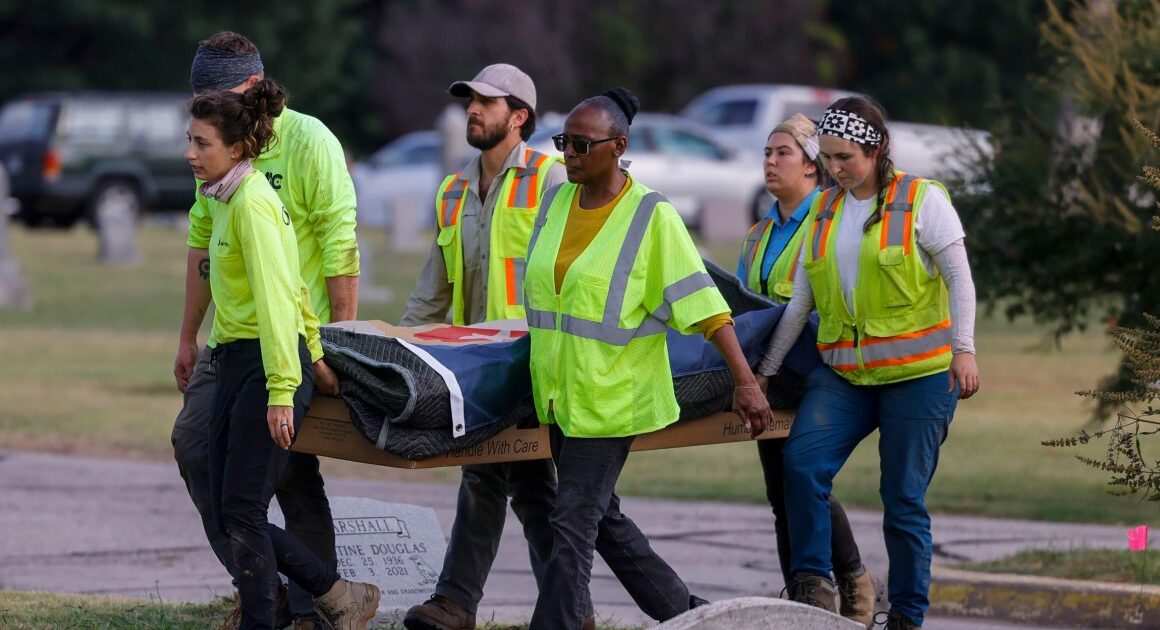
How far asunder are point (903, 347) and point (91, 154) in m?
26.1

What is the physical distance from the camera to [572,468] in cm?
557

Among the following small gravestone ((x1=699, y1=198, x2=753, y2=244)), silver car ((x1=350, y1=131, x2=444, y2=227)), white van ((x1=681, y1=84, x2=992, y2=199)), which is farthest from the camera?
silver car ((x1=350, y1=131, x2=444, y2=227))

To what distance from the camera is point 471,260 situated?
6.65m

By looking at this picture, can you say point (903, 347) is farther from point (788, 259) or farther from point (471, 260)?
point (471, 260)

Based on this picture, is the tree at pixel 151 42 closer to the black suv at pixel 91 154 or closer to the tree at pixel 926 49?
→ the tree at pixel 926 49

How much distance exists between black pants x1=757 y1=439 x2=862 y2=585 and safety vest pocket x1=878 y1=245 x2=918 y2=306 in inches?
28.7

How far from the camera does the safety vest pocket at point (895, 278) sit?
599 centimetres

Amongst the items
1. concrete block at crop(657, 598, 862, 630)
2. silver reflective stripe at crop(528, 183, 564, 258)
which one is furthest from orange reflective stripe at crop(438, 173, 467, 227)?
concrete block at crop(657, 598, 862, 630)

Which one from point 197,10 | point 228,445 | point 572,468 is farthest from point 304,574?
point 197,10

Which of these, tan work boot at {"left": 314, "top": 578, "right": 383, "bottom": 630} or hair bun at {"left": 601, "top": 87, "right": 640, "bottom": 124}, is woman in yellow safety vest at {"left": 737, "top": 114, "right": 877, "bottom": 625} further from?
tan work boot at {"left": 314, "top": 578, "right": 383, "bottom": 630}

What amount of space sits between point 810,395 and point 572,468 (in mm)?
1071

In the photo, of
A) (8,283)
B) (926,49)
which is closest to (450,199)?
(8,283)

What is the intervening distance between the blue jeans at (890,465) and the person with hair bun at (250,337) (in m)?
1.64

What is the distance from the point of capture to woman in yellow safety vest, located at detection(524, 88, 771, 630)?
18.1 feet
